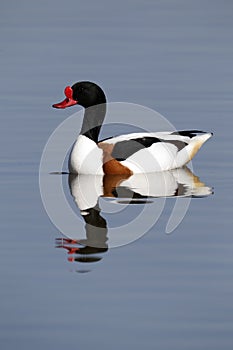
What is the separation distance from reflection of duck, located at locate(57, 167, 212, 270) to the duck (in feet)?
0.34

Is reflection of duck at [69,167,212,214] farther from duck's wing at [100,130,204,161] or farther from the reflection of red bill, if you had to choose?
the reflection of red bill

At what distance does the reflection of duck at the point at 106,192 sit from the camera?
31.2 ft

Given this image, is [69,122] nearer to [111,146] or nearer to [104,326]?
[111,146]

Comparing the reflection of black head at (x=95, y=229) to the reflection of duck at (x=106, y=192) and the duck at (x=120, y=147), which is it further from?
the duck at (x=120, y=147)

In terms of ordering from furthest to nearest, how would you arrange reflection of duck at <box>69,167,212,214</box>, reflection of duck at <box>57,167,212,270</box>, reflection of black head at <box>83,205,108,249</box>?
reflection of duck at <box>69,167,212,214</box> → reflection of black head at <box>83,205,108,249</box> → reflection of duck at <box>57,167,212,270</box>

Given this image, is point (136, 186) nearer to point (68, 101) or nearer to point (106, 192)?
point (106, 192)

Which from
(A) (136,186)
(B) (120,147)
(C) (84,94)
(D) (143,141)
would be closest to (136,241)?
(A) (136,186)

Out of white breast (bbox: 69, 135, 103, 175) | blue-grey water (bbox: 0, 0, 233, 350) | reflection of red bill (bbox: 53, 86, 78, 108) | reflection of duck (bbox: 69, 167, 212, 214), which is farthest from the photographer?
reflection of red bill (bbox: 53, 86, 78, 108)

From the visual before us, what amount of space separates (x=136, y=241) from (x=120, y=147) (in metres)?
3.04

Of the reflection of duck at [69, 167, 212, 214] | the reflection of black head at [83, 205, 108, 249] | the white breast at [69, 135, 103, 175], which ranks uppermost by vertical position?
the white breast at [69, 135, 103, 175]

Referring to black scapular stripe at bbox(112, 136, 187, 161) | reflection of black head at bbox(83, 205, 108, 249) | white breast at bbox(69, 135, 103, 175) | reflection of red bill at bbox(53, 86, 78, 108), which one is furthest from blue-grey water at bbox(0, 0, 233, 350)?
black scapular stripe at bbox(112, 136, 187, 161)

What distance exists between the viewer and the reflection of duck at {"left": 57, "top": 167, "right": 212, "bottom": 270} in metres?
9.52

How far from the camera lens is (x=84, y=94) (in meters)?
13.3

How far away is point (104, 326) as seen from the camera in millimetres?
7609
